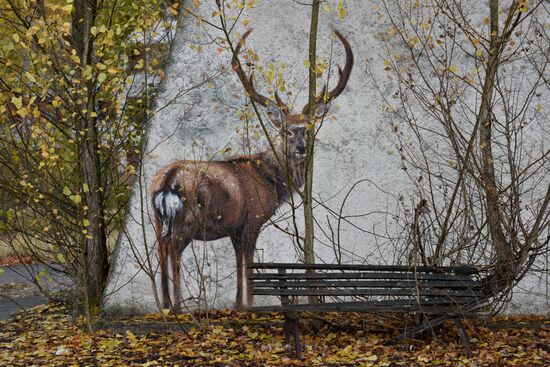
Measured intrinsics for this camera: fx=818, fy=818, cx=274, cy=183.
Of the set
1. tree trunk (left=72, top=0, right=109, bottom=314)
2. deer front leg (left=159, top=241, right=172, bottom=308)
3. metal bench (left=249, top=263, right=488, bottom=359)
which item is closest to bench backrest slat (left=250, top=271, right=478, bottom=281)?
metal bench (left=249, top=263, right=488, bottom=359)

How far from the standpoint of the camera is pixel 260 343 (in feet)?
22.9

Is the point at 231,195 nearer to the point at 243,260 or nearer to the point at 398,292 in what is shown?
the point at 243,260

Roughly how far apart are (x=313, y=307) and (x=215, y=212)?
210 centimetres

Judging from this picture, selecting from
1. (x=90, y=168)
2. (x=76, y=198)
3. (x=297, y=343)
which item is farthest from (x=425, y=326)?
(x=90, y=168)

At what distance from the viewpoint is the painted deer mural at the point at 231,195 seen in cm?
816

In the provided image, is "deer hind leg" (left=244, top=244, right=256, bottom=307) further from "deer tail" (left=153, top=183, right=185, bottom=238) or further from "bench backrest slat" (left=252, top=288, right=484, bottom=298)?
"bench backrest slat" (left=252, top=288, right=484, bottom=298)

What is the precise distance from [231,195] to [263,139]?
25.7 inches

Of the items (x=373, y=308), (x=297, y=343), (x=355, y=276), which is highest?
(x=355, y=276)

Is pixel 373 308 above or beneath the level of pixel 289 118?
beneath

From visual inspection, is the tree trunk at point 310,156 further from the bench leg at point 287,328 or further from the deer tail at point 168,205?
the deer tail at point 168,205

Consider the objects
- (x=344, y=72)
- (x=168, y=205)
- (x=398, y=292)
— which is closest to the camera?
(x=398, y=292)

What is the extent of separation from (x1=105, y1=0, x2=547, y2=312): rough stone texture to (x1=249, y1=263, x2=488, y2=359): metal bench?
1.43m

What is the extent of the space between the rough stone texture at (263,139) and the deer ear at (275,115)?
181mm

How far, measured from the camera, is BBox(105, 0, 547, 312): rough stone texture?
8180 mm
